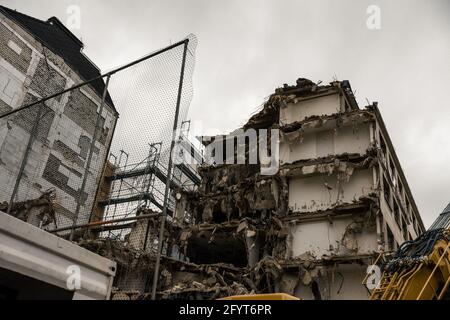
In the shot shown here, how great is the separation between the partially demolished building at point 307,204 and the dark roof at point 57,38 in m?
11.2

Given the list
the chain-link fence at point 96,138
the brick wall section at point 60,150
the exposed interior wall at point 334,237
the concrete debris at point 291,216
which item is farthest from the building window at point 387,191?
the brick wall section at point 60,150

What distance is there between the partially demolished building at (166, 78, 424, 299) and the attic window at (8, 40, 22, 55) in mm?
13244

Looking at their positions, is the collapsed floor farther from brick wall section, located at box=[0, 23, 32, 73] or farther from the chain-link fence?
brick wall section, located at box=[0, 23, 32, 73]

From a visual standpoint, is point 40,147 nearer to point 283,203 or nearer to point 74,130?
point 74,130

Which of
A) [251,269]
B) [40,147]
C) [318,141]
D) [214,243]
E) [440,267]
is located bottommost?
[440,267]

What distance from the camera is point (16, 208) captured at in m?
10.1

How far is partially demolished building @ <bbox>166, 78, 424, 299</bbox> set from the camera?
24.4 metres

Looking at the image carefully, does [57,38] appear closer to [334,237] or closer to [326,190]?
[326,190]

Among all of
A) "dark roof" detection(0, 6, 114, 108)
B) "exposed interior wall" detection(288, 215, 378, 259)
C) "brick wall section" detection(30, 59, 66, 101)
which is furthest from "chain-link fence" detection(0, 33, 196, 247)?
"exposed interior wall" detection(288, 215, 378, 259)

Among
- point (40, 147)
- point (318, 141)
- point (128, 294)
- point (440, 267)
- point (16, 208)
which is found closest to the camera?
point (440, 267)

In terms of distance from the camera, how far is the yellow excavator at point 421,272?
335 inches

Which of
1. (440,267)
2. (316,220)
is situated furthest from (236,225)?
(440,267)
